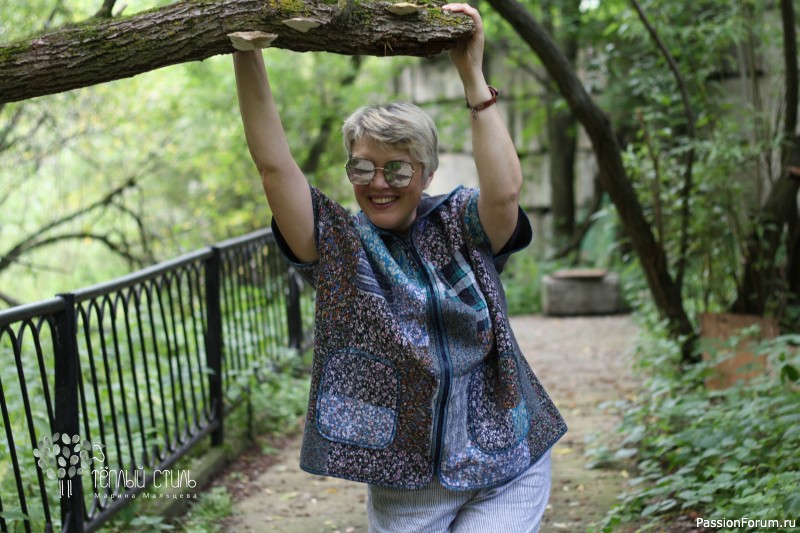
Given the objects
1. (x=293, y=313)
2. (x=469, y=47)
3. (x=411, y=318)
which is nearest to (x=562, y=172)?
(x=293, y=313)

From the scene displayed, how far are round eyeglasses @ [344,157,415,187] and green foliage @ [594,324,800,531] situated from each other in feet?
5.39

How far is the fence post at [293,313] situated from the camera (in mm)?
6523

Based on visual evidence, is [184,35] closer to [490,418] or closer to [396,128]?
[396,128]

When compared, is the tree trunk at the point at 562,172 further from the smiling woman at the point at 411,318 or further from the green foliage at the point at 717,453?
the smiling woman at the point at 411,318

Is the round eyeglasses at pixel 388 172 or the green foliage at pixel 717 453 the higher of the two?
the round eyeglasses at pixel 388 172

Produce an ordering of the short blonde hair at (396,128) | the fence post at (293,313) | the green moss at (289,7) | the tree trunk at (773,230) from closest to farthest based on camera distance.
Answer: the green moss at (289,7) → the short blonde hair at (396,128) → the tree trunk at (773,230) → the fence post at (293,313)

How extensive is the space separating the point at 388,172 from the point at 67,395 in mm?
1709

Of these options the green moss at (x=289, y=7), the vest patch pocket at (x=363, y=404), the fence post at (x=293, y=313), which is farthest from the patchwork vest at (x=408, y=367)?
the fence post at (x=293, y=313)

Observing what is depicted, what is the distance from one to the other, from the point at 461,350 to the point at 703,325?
13.2ft

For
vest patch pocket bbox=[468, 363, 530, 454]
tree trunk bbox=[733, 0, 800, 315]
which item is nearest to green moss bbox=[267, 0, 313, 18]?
vest patch pocket bbox=[468, 363, 530, 454]

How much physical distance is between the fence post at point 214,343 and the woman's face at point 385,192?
2.74 metres

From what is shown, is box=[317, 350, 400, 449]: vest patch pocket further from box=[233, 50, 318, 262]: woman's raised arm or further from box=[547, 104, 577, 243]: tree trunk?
box=[547, 104, 577, 243]: tree trunk

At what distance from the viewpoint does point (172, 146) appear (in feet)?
36.6

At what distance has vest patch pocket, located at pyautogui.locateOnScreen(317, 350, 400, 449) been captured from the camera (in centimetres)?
218
